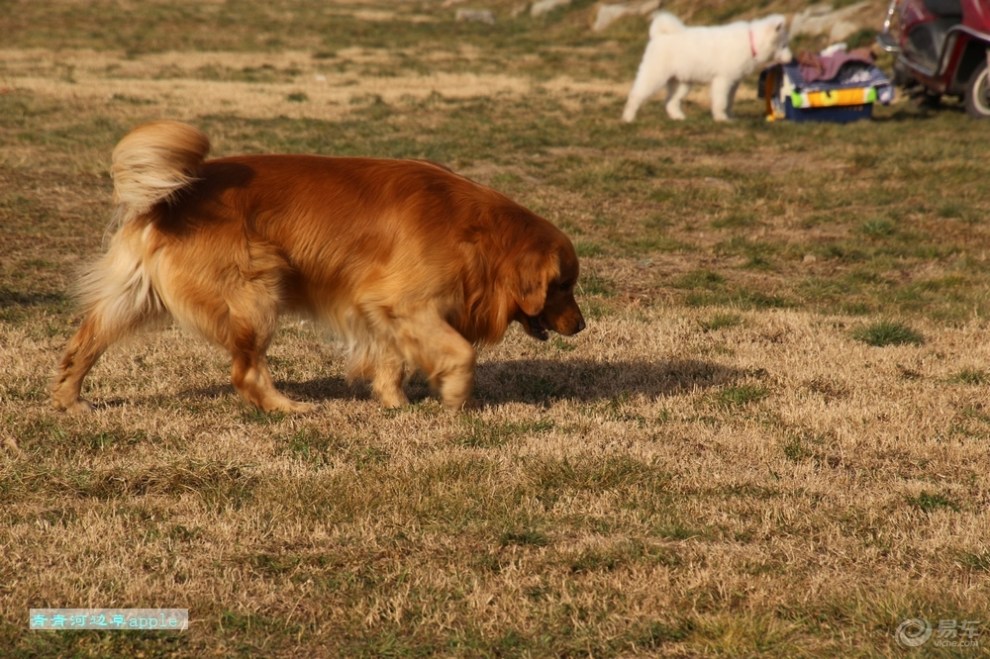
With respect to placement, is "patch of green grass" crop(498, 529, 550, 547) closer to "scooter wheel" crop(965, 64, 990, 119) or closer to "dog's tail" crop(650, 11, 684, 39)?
"dog's tail" crop(650, 11, 684, 39)

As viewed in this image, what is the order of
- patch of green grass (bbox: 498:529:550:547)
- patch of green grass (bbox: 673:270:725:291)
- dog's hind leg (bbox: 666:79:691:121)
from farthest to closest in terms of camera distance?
dog's hind leg (bbox: 666:79:691:121), patch of green grass (bbox: 673:270:725:291), patch of green grass (bbox: 498:529:550:547)

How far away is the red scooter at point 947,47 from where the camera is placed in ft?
51.1

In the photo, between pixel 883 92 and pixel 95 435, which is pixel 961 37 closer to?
pixel 883 92

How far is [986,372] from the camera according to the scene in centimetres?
684

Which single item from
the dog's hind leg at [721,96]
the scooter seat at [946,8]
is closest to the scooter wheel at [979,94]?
the scooter seat at [946,8]

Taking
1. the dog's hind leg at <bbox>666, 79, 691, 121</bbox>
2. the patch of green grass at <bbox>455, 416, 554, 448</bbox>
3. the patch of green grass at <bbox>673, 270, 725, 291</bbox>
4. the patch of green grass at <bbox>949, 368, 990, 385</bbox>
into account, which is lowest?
the dog's hind leg at <bbox>666, 79, 691, 121</bbox>

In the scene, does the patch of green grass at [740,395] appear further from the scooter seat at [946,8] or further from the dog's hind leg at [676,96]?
the scooter seat at [946,8]

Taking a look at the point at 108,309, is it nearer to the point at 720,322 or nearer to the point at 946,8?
the point at 720,322

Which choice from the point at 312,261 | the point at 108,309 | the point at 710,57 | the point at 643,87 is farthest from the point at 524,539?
the point at 710,57

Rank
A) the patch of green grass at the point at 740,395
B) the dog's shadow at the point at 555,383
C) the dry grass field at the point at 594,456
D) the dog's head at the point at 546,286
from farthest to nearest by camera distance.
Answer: the dog's shadow at the point at 555,383, the patch of green grass at the point at 740,395, the dog's head at the point at 546,286, the dry grass field at the point at 594,456

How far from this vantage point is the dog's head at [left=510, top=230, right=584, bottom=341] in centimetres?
596

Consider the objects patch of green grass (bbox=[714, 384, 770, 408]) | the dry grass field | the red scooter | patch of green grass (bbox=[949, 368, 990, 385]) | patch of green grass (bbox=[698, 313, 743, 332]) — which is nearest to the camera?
the dry grass field

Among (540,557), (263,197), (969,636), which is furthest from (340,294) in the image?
(969,636)

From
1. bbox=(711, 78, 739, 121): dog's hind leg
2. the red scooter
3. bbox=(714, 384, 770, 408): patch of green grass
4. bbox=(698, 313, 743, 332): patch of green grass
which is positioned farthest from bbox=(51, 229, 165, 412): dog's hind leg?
the red scooter
